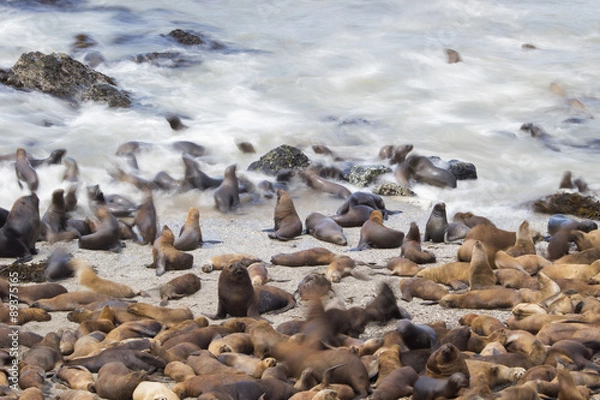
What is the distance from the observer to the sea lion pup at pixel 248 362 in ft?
15.2

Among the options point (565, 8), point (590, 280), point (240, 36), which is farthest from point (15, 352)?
point (565, 8)

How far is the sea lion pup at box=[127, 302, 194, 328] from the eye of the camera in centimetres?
573

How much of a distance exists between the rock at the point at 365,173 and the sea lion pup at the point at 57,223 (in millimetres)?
4239

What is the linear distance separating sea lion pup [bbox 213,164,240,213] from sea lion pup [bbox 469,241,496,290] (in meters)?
4.15

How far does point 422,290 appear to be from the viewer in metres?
6.33

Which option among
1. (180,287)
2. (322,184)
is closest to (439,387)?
(180,287)

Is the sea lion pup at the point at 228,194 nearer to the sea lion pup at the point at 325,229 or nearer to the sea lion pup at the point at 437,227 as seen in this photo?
the sea lion pup at the point at 325,229

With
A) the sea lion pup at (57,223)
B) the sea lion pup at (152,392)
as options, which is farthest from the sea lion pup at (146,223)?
the sea lion pup at (152,392)

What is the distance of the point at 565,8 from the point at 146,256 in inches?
771

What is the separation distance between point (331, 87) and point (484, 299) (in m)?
12.1

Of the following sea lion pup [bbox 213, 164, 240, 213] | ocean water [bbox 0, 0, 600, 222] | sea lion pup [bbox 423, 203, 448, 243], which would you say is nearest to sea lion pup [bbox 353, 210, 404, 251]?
sea lion pup [bbox 423, 203, 448, 243]

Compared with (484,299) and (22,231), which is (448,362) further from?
(22,231)

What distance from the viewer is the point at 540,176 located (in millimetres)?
12102

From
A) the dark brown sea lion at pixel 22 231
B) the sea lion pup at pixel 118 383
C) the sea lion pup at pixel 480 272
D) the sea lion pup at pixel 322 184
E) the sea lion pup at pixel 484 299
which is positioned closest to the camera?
the sea lion pup at pixel 118 383
